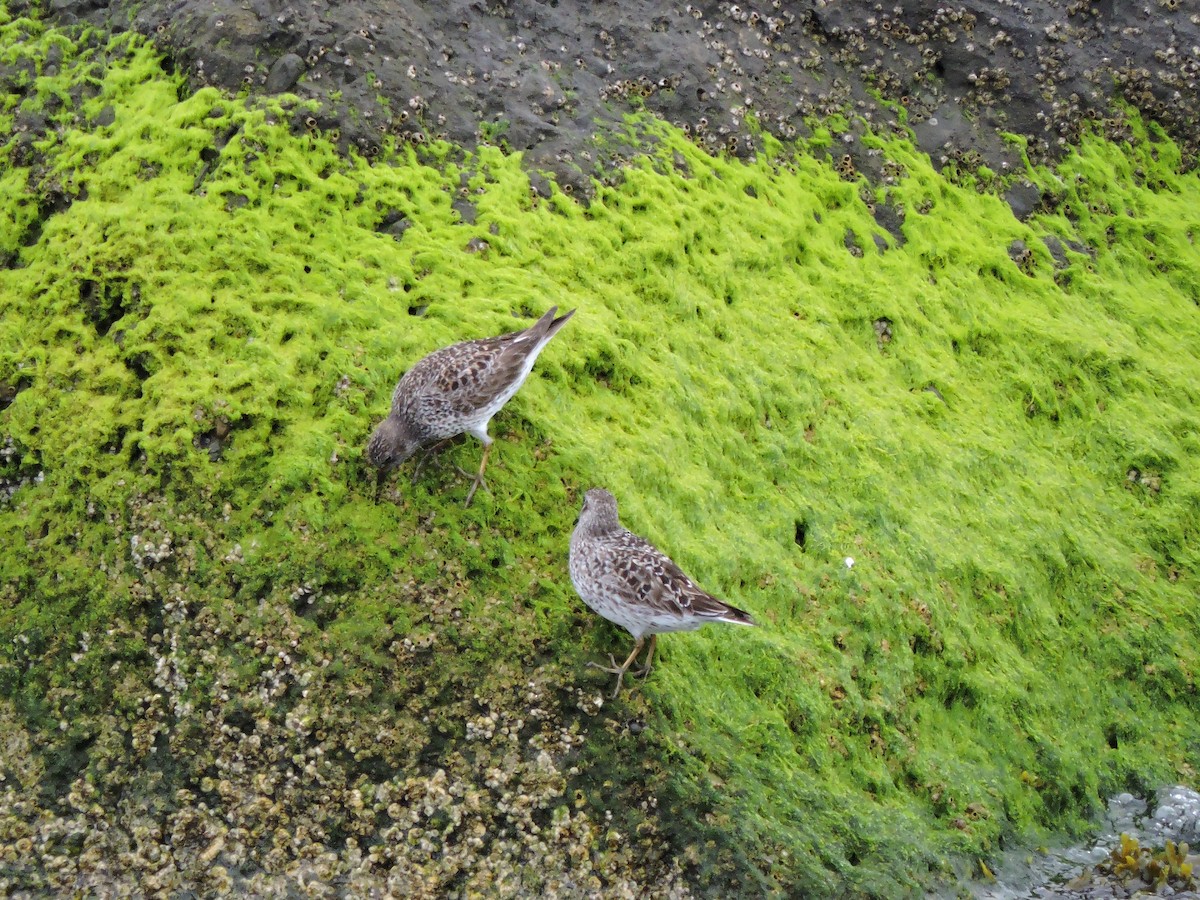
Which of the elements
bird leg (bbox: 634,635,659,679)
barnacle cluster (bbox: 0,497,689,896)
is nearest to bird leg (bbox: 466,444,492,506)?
barnacle cluster (bbox: 0,497,689,896)

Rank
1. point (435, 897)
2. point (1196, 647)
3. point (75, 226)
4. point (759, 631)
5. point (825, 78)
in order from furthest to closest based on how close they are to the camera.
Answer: point (825, 78) < point (1196, 647) < point (75, 226) < point (759, 631) < point (435, 897)

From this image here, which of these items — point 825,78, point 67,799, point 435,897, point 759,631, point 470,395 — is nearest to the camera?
point 435,897

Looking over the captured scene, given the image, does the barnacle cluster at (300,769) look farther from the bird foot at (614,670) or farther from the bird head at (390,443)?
the bird head at (390,443)

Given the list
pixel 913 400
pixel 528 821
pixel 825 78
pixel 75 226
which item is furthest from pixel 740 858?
pixel 825 78

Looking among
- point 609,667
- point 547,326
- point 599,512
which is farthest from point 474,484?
point 609,667

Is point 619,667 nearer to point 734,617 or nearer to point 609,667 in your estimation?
point 609,667

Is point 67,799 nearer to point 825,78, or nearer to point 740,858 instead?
point 740,858

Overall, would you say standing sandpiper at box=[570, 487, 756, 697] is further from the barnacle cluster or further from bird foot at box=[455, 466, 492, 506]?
bird foot at box=[455, 466, 492, 506]
